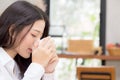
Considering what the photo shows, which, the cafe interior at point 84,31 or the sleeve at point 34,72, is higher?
the sleeve at point 34,72

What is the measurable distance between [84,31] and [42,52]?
3152 mm

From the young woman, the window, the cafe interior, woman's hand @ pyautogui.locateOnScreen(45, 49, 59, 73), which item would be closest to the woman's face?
the young woman

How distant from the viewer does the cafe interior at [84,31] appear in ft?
12.2

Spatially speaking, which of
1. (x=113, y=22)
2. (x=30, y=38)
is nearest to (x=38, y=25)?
(x=30, y=38)

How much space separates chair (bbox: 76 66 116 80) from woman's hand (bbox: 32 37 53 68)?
1645 millimetres

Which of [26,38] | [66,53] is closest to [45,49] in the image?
[26,38]

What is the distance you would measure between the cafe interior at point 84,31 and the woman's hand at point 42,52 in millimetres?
2596

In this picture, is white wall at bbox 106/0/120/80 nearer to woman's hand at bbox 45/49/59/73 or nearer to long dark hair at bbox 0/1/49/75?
woman's hand at bbox 45/49/59/73

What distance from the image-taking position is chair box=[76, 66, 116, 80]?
98.7 inches

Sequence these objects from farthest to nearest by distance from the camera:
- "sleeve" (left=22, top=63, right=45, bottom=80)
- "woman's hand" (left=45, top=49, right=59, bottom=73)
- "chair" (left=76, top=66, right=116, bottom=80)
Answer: "chair" (left=76, top=66, right=116, bottom=80)
"woman's hand" (left=45, top=49, right=59, bottom=73)
"sleeve" (left=22, top=63, right=45, bottom=80)

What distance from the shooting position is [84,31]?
4012mm

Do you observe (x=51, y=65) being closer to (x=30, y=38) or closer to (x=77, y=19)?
(x=30, y=38)

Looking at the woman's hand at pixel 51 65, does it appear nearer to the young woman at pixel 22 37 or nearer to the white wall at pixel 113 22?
the young woman at pixel 22 37

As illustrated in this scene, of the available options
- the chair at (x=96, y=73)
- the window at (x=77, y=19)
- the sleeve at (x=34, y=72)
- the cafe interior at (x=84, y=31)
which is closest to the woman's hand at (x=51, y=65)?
the sleeve at (x=34, y=72)
